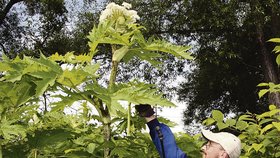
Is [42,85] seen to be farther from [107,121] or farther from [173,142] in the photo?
[173,142]

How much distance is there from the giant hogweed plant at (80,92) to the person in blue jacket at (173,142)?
0.08 m

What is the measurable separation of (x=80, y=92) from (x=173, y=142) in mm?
775

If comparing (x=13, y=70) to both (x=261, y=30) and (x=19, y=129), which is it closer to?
(x=19, y=129)

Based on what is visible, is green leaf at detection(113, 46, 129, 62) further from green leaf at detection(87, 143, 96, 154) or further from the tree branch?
the tree branch

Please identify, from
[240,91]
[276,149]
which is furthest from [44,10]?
[276,149]

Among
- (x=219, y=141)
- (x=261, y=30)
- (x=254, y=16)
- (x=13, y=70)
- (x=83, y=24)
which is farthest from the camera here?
(x=83, y=24)

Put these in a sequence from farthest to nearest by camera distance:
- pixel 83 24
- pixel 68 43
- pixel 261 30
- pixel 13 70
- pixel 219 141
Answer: pixel 68 43 < pixel 83 24 < pixel 261 30 < pixel 219 141 < pixel 13 70

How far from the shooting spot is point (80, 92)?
1.86 m

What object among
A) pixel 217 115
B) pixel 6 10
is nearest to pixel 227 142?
pixel 217 115

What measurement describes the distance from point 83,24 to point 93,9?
116 centimetres

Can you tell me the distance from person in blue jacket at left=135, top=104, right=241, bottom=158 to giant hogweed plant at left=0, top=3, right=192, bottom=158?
0.08 metres

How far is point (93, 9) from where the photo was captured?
1945 centimetres

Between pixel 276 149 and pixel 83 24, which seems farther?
pixel 83 24

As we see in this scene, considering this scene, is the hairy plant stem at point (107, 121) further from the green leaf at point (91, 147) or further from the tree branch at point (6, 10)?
the tree branch at point (6, 10)
